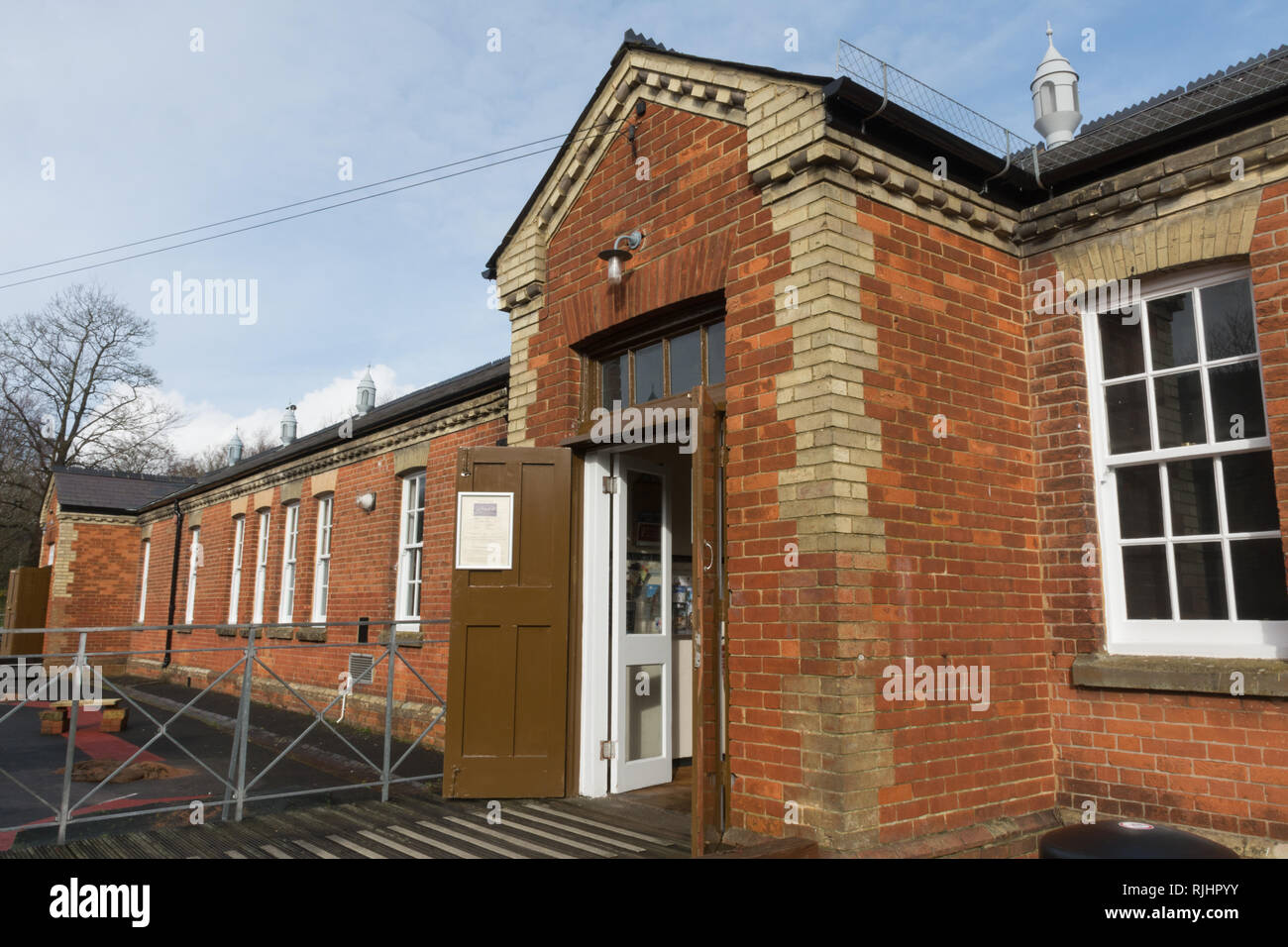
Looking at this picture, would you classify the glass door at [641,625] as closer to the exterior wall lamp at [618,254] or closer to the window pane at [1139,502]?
the exterior wall lamp at [618,254]

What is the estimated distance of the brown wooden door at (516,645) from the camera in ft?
20.2

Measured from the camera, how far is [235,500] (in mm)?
16453

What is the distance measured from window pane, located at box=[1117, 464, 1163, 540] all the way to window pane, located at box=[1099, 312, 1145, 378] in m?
0.63

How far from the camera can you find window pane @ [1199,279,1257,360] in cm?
479

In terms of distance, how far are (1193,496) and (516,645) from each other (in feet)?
14.8

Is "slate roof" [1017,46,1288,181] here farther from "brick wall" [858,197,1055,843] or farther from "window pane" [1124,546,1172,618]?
"window pane" [1124,546,1172,618]

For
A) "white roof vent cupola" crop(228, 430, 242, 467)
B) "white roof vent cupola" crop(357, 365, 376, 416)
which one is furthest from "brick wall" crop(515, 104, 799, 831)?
"white roof vent cupola" crop(228, 430, 242, 467)

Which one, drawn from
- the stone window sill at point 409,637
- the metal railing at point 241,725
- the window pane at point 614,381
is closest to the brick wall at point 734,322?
the window pane at point 614,381

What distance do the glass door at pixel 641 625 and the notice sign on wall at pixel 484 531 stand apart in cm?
81

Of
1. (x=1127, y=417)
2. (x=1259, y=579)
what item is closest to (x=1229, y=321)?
(x=1127, y=417)

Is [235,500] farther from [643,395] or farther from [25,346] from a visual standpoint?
[25,346]

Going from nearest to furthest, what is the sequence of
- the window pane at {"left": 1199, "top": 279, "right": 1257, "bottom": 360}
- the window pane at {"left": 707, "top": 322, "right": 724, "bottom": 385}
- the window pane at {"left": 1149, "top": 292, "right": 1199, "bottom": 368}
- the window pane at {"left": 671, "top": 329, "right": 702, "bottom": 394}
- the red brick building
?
1. the red brick building
2. the window pane at {"left": 1199, "top": 279, "right": 1257, "bottom": 360}
3. the window pane at {"left": 1149, "top": 292, "right": 1199, "bottom": 368}
4. the window pane at {"left": 707, "top": 322, "right": 724, "bottom": 385}
5. the window pane at {"left": 671, "top": 329, "right": 702, "bottom": 394}

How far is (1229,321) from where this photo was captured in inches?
192

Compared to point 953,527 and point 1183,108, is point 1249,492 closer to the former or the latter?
point 953,527
